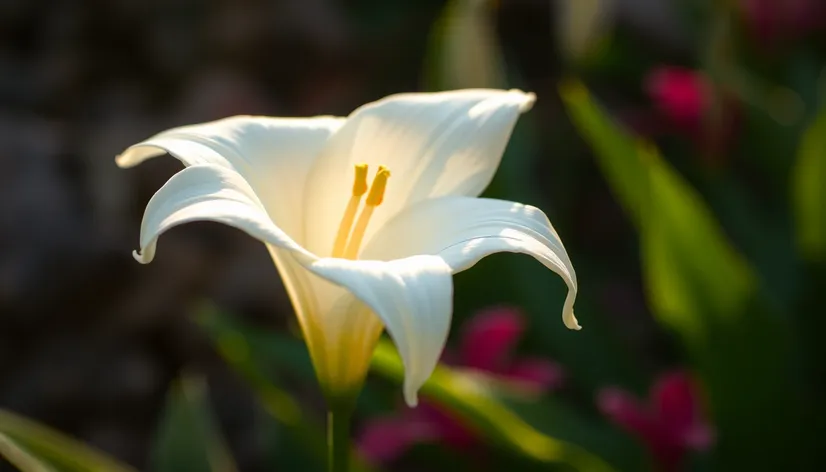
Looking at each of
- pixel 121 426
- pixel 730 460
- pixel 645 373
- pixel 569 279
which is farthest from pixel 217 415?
pixel 569 279

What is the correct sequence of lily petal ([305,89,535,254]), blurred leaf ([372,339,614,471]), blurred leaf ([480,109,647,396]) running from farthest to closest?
blurred leaf ([480,109,647,396]) < blurred leaf ([372,339,614,471]) < lily petal ([305,89,535,254])

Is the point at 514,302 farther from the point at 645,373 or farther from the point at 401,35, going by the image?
the point at 401,35

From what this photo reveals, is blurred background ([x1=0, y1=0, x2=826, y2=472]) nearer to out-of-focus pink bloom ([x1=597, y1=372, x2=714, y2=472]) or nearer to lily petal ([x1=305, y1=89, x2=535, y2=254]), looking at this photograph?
out-of-focus pink bloom ([x1=597, y1=372, x2=714, y2=472])

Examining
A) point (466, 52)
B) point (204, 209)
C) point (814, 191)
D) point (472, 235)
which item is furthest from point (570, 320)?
point (466, 52)

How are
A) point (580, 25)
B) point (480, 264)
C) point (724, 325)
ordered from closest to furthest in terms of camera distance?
point (724, 325)
point (480, 264)
point (580, 25)

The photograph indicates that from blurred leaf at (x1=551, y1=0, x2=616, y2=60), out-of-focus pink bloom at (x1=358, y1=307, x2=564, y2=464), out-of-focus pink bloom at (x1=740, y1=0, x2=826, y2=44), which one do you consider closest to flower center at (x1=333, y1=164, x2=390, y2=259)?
out-of-focus pink bloom at (x1=358, y1=307, x2=564, y2=464)

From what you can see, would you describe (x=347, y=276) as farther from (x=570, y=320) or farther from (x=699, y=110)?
(x=699, y=110)
